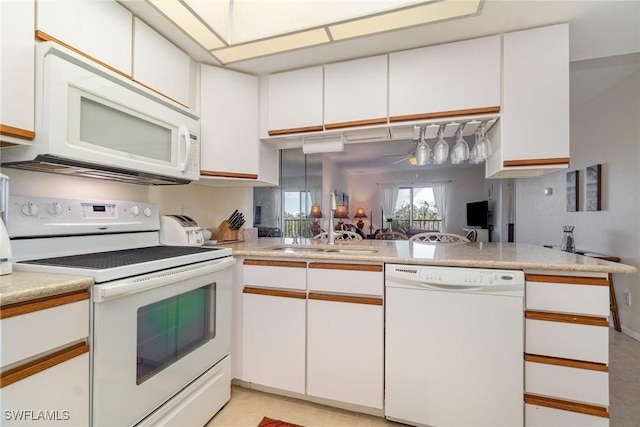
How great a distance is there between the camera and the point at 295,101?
6.64 feet

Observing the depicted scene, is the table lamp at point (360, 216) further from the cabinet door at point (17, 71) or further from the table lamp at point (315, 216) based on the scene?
the cabinet door at point (17, 71)

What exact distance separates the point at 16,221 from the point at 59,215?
6.4 inches

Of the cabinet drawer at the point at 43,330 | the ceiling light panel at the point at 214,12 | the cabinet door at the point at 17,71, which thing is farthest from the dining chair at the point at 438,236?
the cabinet door at the point at 17,71

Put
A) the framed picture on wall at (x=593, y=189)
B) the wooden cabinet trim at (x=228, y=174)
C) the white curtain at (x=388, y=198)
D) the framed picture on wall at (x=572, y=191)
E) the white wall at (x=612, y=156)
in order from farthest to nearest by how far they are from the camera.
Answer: the white curtain at (x=388, y=198)
the framed picture on wall at (x=572, y=191)
the framed picture on wall at (x=593, y=189)
the white wall at (x=612, y=156)
the wooden cabinet trim at (x=228, y=174)

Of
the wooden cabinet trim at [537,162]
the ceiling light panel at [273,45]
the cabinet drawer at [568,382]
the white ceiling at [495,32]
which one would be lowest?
the cabinet drawer at [568,382]

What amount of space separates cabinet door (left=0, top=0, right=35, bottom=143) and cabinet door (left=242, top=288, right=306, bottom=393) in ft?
4.07

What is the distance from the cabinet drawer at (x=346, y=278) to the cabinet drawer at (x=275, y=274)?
62 millimetres

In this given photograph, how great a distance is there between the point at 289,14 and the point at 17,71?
4.03 feet

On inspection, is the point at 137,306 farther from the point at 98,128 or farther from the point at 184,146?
the point at 184,146

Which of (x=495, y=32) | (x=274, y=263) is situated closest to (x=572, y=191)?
(x=495, y=32)

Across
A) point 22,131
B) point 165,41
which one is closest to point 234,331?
point 22,131

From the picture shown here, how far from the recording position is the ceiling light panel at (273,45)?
5.32ft

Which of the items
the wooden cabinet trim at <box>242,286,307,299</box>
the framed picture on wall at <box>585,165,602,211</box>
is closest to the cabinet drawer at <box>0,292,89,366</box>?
the wooden cabinet trim at <box>242,286,307,299</box>

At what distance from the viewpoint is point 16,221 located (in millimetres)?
1141
